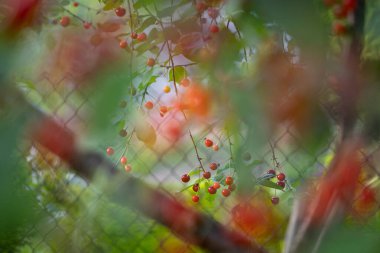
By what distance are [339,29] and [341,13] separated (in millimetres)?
15

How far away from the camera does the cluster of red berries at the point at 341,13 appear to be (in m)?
0.43

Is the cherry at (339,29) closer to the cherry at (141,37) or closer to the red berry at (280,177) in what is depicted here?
the cherry at (141,37)

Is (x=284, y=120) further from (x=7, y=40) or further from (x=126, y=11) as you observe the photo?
(x=126, y=11)

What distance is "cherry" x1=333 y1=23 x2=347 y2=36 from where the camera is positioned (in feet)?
1.39

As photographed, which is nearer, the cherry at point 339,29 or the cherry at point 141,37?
the cherry at point 339,29

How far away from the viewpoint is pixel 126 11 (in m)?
0.88

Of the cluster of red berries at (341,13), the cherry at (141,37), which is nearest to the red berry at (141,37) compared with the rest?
the cherry at (141,37)

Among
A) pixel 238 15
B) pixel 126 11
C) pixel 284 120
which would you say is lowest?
pixel 284 120

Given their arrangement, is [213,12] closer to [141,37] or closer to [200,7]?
[200,7]

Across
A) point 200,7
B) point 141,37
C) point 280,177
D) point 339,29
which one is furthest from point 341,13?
point 280,177

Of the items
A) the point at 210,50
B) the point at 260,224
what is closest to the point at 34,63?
the point at 210,50

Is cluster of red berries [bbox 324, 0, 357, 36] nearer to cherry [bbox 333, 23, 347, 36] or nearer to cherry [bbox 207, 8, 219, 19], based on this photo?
cherry [bbox 333, 23, 347, 36]

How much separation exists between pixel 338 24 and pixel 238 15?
86 mm

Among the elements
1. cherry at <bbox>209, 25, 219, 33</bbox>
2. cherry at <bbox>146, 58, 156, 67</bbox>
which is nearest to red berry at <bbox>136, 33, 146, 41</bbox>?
cherry at <bbox>146, 58, 156, 67</bbox>
